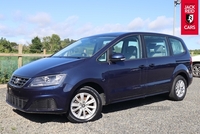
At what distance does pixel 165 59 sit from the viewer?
606 cm

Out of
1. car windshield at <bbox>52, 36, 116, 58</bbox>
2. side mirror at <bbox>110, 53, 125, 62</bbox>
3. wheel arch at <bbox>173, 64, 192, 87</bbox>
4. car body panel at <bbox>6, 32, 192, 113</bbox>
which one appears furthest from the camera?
wheel arch at <bbox>173, 64, 192, 87</bbox>

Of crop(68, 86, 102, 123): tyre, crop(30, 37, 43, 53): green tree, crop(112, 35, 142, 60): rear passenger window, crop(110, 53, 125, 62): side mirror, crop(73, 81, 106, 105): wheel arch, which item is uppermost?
crop(30, 37, 43, 53): green tree

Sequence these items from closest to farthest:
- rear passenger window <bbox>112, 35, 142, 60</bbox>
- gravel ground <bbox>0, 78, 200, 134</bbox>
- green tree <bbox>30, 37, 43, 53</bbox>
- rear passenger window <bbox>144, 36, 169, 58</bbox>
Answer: gravel ground <bbox>0, 78, 200, 134</bbox>
rear passenger window <bbox>112, 35, 142, 60</bbox>
rear passenger window <bbox>144, 36, 169, 58</bbox>
green tree <bbox>30, 37, 43, 53</bbox>

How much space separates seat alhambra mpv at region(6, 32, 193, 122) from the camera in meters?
4.23

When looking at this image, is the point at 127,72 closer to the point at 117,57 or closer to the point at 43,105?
the point at 117,57

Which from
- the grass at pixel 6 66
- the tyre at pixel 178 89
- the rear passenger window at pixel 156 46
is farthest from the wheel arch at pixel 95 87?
the grass at pixel 6 66

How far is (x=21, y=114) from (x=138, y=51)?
2.82 meters

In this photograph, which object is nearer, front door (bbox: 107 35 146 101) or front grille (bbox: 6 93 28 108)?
front grille (bbox: 6 93 28 108)

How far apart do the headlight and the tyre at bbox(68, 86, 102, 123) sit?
1.46ft

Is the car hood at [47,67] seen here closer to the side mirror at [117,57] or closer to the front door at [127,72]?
the side mirror at [117,57]

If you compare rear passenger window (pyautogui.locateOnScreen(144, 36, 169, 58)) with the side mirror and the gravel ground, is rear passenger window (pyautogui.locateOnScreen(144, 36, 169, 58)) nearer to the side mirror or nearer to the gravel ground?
the side mirror

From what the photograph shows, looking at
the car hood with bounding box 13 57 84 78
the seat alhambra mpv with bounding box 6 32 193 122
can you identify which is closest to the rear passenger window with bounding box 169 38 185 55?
the seat alhambra mpv with bounding box 6 32 193 122

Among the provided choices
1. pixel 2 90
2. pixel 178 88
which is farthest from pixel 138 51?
pixel 2 90

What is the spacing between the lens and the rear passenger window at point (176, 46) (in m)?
6.52
